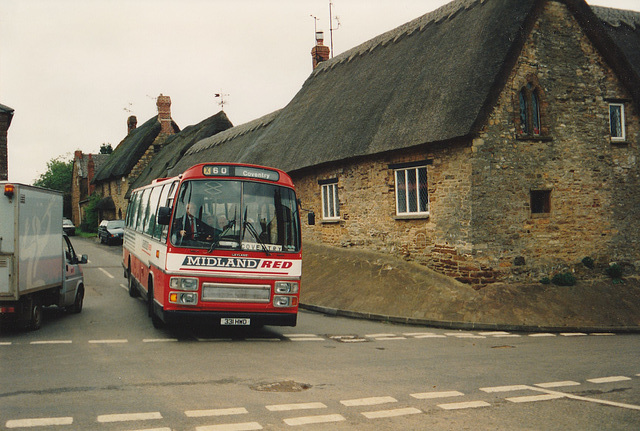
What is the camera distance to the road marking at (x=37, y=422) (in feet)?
18.3

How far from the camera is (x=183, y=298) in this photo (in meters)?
10.6

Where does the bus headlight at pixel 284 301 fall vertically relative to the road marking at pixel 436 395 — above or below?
above

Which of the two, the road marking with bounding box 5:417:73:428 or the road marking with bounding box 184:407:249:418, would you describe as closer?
the road marking with bounding box 5:417:73:428

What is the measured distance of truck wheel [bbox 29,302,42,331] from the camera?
11.6 metres

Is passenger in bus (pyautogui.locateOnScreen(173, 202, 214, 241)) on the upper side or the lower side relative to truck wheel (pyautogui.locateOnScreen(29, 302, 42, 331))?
upper

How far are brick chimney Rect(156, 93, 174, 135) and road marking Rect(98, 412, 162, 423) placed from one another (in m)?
53.2

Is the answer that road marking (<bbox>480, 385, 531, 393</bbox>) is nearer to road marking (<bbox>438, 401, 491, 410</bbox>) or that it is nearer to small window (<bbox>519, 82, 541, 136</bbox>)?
road marking (<bbox>438, 401, 491, 410</bbox>)

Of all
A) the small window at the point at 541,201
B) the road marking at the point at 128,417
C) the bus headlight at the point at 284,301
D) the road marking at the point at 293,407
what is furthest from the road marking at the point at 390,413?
the small window at the point at 541,201

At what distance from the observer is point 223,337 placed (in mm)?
11602

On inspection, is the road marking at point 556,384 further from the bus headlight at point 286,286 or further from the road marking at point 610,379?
the bus headlight at point 286,286

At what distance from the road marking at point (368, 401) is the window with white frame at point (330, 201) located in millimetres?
14762

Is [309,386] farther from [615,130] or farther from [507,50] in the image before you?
[615,130]

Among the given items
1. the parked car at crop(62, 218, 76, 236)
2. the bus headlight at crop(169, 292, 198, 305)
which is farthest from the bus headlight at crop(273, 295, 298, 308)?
the parked car at crop(62, 218, 76, 236)

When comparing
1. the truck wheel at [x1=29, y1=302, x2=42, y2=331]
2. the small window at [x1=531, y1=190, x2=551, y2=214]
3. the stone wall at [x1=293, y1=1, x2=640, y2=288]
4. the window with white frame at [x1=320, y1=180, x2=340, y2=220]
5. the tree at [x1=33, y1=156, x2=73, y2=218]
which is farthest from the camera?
the tree at [x1=33, y1=156, x2=73, y2=218]
